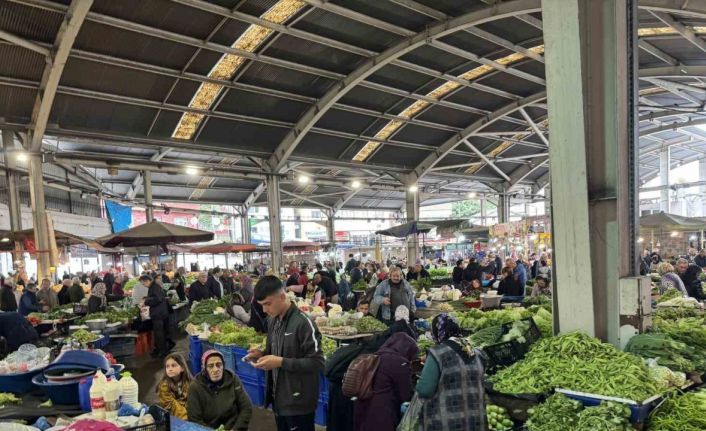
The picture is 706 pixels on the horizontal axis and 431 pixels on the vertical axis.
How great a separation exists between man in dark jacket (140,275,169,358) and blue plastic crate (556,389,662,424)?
7.66 metres

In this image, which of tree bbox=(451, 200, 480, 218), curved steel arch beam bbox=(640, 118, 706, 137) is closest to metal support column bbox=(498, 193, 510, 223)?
curved steel arch beam bbox=(640, 118, 706, 137)

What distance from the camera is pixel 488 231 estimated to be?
18.9m

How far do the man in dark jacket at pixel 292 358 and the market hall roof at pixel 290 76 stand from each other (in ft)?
27.5

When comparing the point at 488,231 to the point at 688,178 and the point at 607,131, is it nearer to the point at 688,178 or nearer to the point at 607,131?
the point at 607,131

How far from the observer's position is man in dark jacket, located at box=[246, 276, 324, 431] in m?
3.08

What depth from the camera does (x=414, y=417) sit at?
303 centimetres

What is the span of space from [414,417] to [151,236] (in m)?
6.90

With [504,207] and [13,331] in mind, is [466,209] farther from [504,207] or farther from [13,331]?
[13,331]

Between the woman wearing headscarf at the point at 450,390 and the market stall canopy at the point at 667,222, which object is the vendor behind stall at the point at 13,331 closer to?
the woman wearing headscarf at the point at 450,390

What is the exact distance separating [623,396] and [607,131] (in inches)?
81.7

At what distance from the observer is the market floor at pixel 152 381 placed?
5.47 metres

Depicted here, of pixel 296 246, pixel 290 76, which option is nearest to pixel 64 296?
pixel 290 76

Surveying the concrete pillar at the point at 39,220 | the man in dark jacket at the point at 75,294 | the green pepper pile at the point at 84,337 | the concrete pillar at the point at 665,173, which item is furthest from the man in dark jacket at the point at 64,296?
the concrete pillar at the point at 665,173

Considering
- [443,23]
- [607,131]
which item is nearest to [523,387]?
[607,131]
